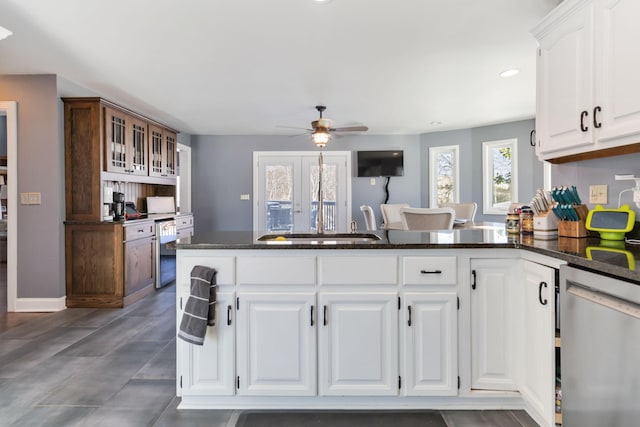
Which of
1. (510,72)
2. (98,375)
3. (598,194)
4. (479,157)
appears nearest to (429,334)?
(598,194)

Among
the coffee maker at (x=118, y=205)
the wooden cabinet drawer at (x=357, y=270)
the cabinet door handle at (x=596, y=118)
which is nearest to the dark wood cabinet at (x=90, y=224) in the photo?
the coffee maker at (x=118, y=205)

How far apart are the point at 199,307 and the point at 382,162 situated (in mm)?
5682

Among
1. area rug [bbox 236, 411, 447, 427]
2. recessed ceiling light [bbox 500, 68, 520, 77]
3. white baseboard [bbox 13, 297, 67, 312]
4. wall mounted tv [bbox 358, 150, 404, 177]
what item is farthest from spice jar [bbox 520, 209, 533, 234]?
wall mounted tv [bbox 358, 150, 404, 177]

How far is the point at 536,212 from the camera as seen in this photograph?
2.25 m

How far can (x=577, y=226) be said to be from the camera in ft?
6.56

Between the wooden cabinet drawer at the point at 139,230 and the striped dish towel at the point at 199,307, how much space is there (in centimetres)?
245

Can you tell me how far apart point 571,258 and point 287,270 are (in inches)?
49.1

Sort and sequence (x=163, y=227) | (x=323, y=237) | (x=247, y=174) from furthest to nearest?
(x=247, y=174) → (x=163, y=227) → (x=323, y=237)

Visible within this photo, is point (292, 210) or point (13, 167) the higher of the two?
point (13, 167)

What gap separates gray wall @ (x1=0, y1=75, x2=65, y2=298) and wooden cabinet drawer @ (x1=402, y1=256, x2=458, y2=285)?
3.54m

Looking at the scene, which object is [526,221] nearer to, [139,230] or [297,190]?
[139,230]

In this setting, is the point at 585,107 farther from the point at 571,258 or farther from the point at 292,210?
the point at 292,210

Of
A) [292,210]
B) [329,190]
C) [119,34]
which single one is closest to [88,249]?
[119,34]

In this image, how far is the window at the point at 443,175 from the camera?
22.4ft
